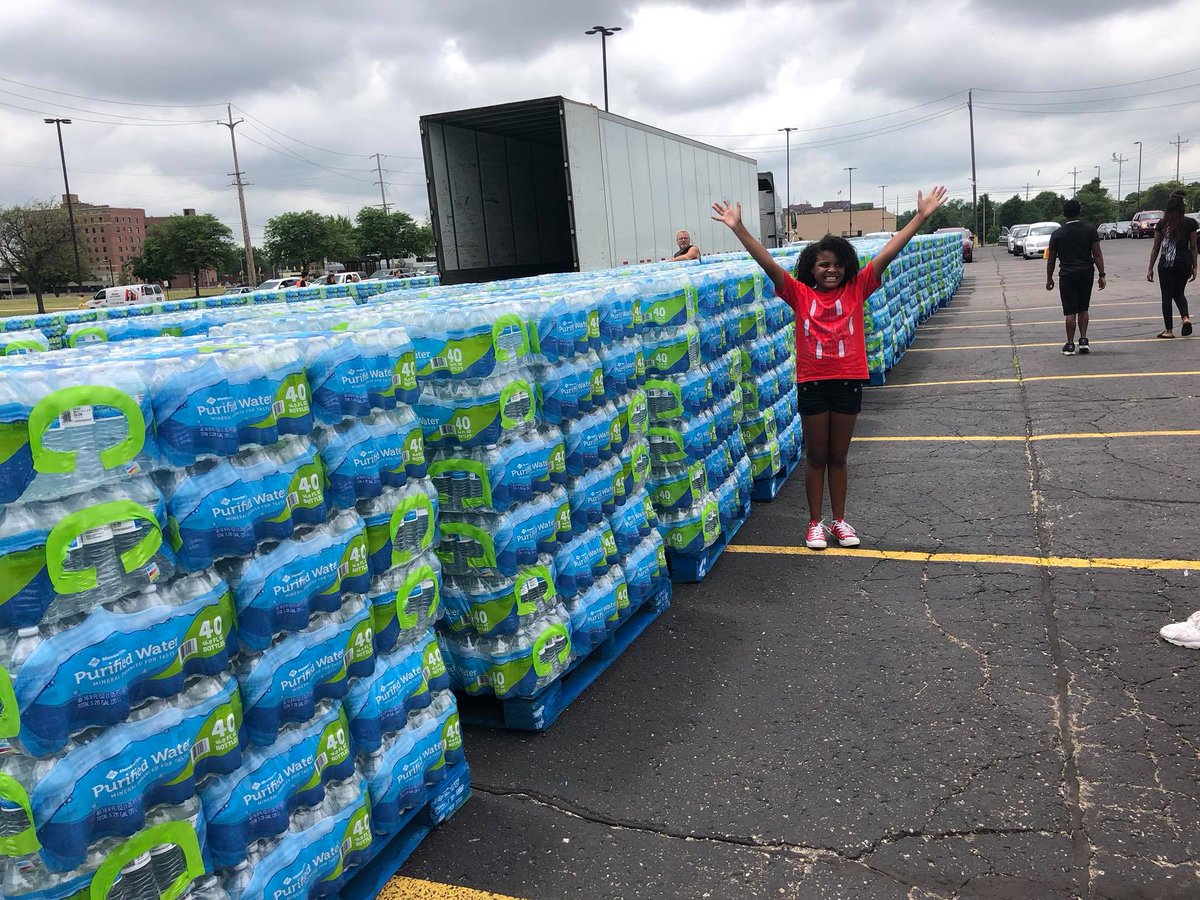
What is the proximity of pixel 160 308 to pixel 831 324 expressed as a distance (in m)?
7.55

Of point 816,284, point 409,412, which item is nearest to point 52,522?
point 409,412

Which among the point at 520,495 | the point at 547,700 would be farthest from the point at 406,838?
the point at 520,495

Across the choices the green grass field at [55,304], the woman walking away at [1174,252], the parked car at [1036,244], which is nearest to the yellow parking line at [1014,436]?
the woman walking away at [1174,252]

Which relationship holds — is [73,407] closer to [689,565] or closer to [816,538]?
[689,565]

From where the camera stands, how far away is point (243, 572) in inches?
105

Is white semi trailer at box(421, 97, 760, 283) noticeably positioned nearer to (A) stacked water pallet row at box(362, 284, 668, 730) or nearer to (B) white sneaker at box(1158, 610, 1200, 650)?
(A) stacked water pallet row at box(362, 284, 668, 730)

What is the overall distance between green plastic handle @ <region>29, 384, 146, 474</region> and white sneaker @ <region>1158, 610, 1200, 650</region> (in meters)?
4.66

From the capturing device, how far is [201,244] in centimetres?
6369

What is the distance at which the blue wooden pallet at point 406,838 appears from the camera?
3070 millimetres

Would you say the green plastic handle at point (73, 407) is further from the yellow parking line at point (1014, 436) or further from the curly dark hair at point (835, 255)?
the yellow parking line at point (1014, 436)

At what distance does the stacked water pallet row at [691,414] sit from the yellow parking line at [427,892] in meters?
2.83

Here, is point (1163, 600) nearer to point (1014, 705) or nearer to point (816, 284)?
point (1014, 705)

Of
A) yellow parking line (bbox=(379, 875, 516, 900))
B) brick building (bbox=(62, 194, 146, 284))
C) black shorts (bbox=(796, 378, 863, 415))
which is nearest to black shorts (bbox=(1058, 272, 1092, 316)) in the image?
black shorts (bbox=(796, 378, 863, 415))

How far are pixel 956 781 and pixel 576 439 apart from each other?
2254mm
